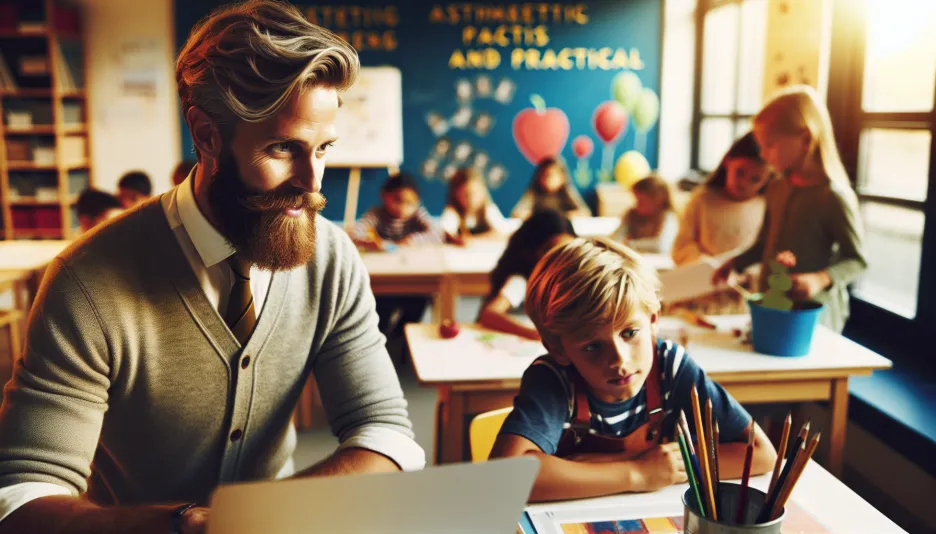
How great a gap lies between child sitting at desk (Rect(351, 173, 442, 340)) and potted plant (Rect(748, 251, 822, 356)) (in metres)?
2.30

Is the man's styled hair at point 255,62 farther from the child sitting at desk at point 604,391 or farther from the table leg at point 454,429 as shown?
the table leg at point 454,429

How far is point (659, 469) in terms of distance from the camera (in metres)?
1.33

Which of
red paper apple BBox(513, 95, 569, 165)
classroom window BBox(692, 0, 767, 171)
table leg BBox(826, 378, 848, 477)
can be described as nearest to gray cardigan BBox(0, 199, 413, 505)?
table leg BBox(826, 378, 848, 477)

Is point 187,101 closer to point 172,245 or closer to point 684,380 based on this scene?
point 172,245

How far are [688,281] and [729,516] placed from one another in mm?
1444

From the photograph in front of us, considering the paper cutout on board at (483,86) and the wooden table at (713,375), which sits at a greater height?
the paper cutout on board at (483,86)

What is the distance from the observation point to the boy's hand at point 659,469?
1.32 metres

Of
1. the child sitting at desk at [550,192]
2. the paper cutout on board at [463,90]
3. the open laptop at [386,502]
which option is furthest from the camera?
the paper cutout on board at [463,90]

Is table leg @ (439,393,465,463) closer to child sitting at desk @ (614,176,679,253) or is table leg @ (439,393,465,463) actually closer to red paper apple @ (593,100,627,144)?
child sitting at desk @ (614,176,679,253)

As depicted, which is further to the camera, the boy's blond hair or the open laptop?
the boy's blond hair

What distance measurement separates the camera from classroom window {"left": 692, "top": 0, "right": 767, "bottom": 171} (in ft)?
17.8

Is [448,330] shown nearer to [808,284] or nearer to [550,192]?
[808,284]

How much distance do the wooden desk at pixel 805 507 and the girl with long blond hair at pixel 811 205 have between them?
1.21 meters

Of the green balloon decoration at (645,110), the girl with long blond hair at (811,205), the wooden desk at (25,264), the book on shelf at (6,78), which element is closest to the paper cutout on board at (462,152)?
the green balloon decoration at (645,110)
